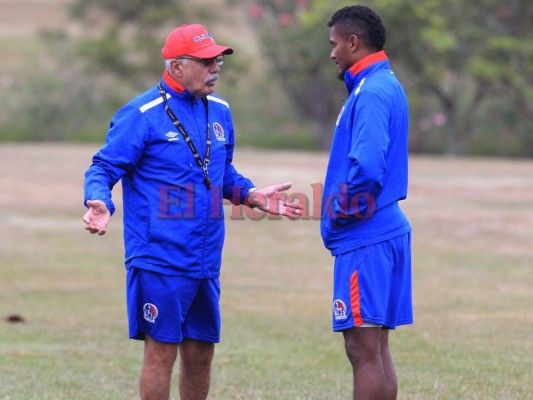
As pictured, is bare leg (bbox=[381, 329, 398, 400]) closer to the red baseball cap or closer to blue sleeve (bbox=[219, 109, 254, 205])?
blue sleeve (bbox=[219, 109, 254, 205])

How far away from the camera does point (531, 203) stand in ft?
76.4

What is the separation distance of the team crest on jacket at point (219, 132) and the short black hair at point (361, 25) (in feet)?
2.79

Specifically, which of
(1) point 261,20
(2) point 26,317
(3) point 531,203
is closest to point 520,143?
(1) point 261,20

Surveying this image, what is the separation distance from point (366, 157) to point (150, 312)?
4.64 ft

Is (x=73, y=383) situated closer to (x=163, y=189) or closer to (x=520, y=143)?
(x=163, y=189)

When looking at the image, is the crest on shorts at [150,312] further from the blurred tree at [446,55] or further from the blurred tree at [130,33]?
the blurred tree at [130,33]

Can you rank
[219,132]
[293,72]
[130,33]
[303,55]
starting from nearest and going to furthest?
[219,132] → [303,55] → [293,72] → [130,33]

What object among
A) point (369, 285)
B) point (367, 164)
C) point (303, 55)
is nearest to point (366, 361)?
point (369, 285)

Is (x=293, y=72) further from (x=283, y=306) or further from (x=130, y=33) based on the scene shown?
(x=283, y=306)

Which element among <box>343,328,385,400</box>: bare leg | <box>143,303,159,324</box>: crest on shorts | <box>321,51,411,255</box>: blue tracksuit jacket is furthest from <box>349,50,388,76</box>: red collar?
<box>143,303,159,324</box>: crest on shorts

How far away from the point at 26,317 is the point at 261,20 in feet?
122

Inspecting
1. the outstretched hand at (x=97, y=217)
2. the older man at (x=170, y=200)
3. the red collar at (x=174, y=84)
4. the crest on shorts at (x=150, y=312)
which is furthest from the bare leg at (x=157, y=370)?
the red collar at (x=174, y=84)

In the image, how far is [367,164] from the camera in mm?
5535

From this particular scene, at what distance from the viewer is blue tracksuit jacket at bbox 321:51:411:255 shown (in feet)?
18.3
